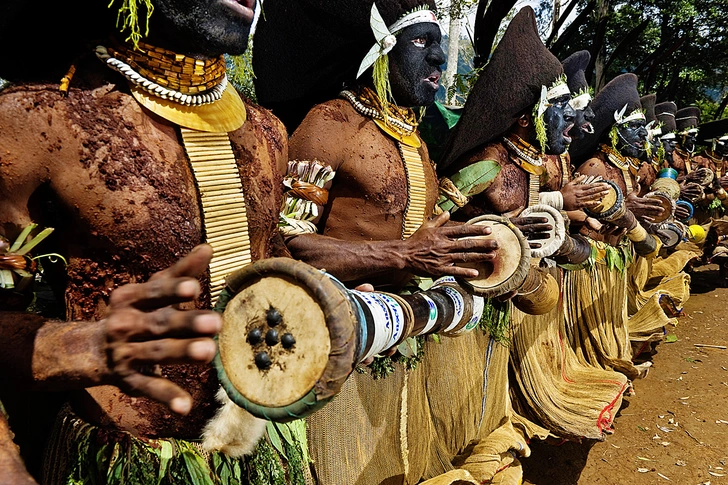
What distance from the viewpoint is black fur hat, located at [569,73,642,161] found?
6.63 metres

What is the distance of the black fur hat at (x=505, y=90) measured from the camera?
3697mm

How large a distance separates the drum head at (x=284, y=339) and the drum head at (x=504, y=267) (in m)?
0.96

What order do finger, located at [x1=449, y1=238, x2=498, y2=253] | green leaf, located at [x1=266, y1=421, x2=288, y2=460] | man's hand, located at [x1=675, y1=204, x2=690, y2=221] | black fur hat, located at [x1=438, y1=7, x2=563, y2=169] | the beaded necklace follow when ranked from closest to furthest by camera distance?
the beaded necklace
green leaf, located at [x1=266, y1=421, x2=288, y2=460]
finger, located at [x1=449, y1=238, x2=498, y2=253]
black fur hat, located at [x1=438, y1=7, x2=563, y2=169]
man's hand, located at [x1=675, y1=204, x2=690, y2=221]

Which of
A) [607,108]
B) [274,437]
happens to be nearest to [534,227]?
[274,437]

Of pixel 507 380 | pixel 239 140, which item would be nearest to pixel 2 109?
pixel 239 140

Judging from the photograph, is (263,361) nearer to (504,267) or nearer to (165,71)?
(165,71)

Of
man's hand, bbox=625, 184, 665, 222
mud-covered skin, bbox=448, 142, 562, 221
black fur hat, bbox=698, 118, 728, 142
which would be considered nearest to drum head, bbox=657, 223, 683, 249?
man's hand, bbox=625, 184, 665, 222

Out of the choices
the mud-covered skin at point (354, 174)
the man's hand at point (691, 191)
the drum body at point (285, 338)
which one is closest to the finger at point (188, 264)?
the drum body at point (285, 338)

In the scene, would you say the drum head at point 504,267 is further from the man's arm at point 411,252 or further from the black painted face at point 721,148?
the black painted face at point 721,148

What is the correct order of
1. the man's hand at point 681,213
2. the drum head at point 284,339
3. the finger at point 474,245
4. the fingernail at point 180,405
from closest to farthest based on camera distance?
the fingernail at point 180,405 → the drum head at point 284,339 → the finger at point 474,245 → the man's hand at point 681,213

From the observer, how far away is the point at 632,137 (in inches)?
266

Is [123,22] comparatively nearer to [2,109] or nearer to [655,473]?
[2,109]

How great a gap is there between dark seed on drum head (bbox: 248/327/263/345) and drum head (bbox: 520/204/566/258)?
2032mm

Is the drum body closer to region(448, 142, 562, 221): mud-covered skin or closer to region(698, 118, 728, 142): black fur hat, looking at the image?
region(448, 142, 562, 221): mud-covered skin
